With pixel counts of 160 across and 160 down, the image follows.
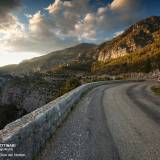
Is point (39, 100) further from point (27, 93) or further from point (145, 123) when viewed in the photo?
point (145, 123)

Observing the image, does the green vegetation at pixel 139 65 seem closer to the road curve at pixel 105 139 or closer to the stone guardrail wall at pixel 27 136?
the road curve at pixel 105 139

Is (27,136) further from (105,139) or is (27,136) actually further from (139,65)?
(139,65)

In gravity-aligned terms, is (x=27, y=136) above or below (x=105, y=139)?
above

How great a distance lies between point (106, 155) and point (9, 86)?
398ft

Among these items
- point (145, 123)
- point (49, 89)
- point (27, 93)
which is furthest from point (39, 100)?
point (145, 123)

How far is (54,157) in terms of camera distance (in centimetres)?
498

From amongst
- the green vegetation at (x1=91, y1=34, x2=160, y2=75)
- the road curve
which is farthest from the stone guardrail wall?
the green vegetation at (x1=91, y1=34, x2=160, y2=75)

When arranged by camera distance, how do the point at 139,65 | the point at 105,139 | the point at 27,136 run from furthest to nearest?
the point at 139,65 < the point at 105,139 < the point at 27,136

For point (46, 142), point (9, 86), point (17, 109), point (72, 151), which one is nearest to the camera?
point (72, 151)

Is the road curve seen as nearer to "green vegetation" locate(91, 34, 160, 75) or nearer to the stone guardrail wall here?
the stone guardrail wall

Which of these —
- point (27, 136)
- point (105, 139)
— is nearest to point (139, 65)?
point (105, 139)

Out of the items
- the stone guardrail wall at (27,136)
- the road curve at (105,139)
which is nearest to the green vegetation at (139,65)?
the road curve at (105,139)

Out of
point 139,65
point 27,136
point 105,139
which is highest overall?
point 139,65

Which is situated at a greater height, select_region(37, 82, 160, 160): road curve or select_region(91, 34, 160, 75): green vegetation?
select_region(91, 34, 160, 75): green vegetation
